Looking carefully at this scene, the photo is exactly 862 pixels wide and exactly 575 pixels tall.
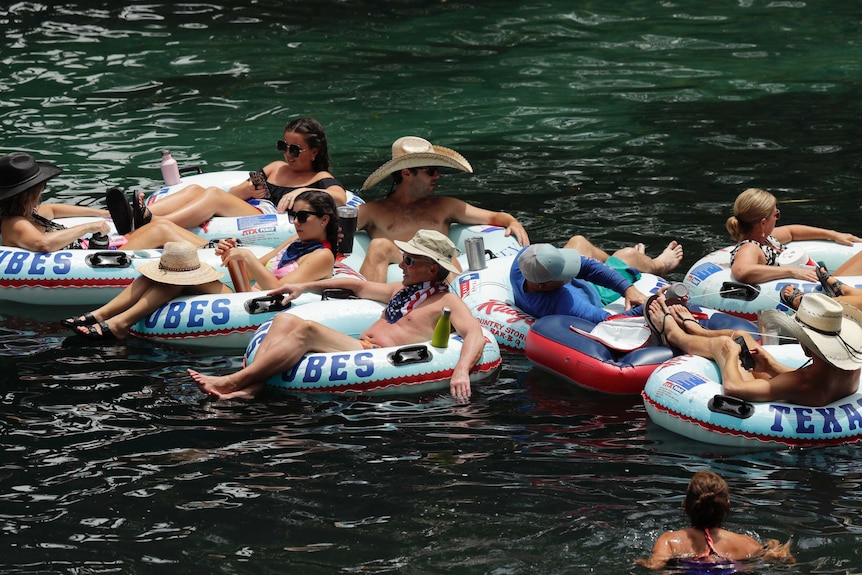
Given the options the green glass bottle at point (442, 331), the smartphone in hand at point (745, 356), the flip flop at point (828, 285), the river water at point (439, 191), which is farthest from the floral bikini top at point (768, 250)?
the green glass bottle at point (442, 331)

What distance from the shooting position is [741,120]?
49.5ft

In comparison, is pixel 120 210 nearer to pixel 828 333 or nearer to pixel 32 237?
pixel 32 237

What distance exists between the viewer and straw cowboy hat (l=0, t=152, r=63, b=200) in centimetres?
967

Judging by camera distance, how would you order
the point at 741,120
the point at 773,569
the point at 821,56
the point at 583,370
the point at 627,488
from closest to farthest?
the point at 773,569 < the point at 627,488 < the point at 583,370 < the point at 741,120 < the point at 821,56

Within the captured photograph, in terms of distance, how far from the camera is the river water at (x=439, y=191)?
612cm

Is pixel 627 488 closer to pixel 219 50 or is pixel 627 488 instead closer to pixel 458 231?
pixel 458 231

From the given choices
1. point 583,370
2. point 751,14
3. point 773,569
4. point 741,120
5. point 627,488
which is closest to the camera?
point 773,569

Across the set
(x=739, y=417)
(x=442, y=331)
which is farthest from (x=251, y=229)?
(x=739, y=417)

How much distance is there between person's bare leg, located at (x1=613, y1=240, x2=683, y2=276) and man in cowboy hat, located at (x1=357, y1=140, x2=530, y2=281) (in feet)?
2.79

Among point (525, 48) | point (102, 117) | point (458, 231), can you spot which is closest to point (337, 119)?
point (102, 117)

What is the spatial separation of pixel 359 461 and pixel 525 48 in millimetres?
12763

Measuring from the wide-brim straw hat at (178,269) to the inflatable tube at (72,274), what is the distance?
21.7 inches

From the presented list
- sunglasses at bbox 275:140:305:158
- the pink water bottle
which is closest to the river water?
the pink water bottle

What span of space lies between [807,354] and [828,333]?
0.25m
